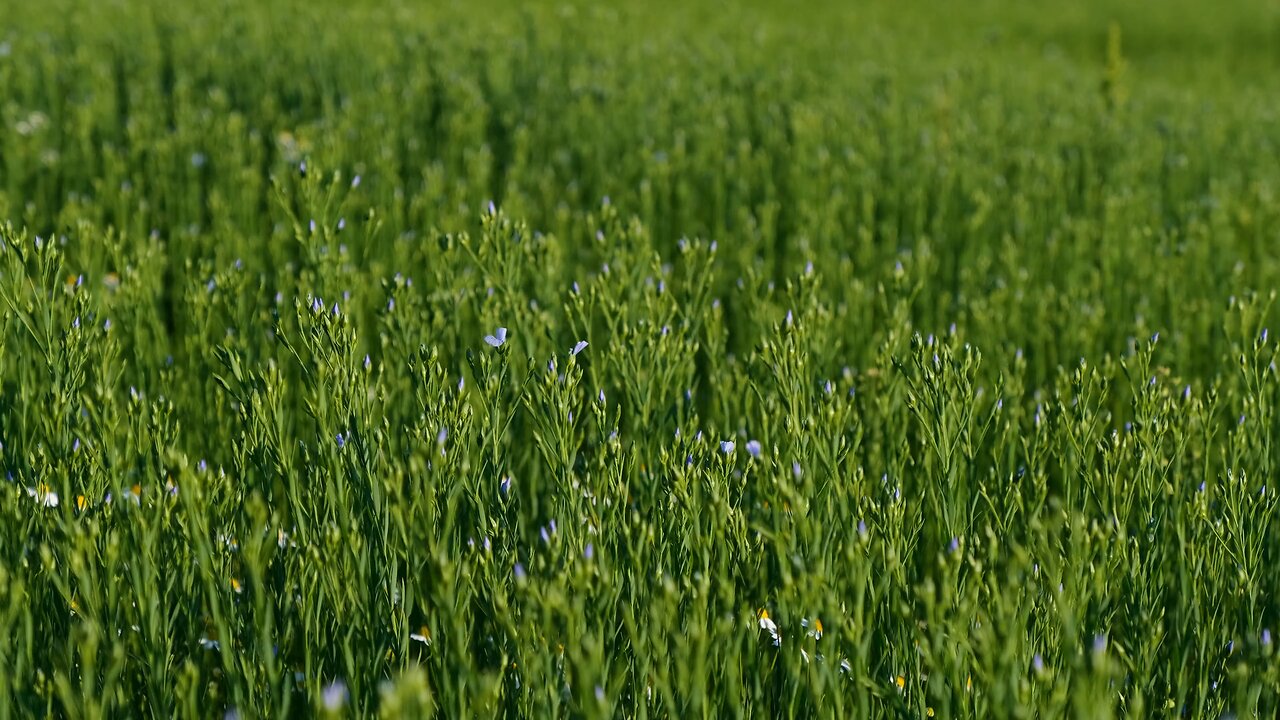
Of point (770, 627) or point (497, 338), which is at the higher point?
point (497, 338)

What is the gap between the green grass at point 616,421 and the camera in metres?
2.08

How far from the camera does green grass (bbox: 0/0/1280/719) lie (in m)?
2.08

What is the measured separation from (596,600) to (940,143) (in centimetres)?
619

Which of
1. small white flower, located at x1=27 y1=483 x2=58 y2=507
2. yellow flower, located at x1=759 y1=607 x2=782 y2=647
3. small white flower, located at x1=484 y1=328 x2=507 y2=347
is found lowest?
yellow flower, located at x1=759 y1=607 x2=782 y2=647

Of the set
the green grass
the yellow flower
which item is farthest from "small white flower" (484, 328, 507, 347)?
the yellow flower

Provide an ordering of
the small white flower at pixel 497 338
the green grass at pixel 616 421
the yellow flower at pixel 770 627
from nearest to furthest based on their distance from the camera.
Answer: the green grass at pixel 616 421, the yellow flower at pixel 770 627, the small white flower at pixel 497 338

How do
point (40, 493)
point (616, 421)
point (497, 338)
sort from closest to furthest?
point (40, 493) < point (616, 421) < point (497, 338)

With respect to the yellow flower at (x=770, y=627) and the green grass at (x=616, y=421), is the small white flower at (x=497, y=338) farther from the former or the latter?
the yellow flower at (x=770, y=627)

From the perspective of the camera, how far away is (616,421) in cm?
259

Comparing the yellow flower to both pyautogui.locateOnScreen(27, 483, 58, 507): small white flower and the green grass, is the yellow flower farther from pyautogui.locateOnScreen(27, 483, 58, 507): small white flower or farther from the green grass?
pyautogui.locateOnScreen(27, 483, 58, 507): small white flower

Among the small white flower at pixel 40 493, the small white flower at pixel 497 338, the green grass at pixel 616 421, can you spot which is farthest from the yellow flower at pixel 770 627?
the small white flower at pixel 40 493

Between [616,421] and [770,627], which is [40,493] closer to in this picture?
[616,421]

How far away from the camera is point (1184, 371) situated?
172 inches

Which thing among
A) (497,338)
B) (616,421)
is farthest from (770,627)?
(497,338)
